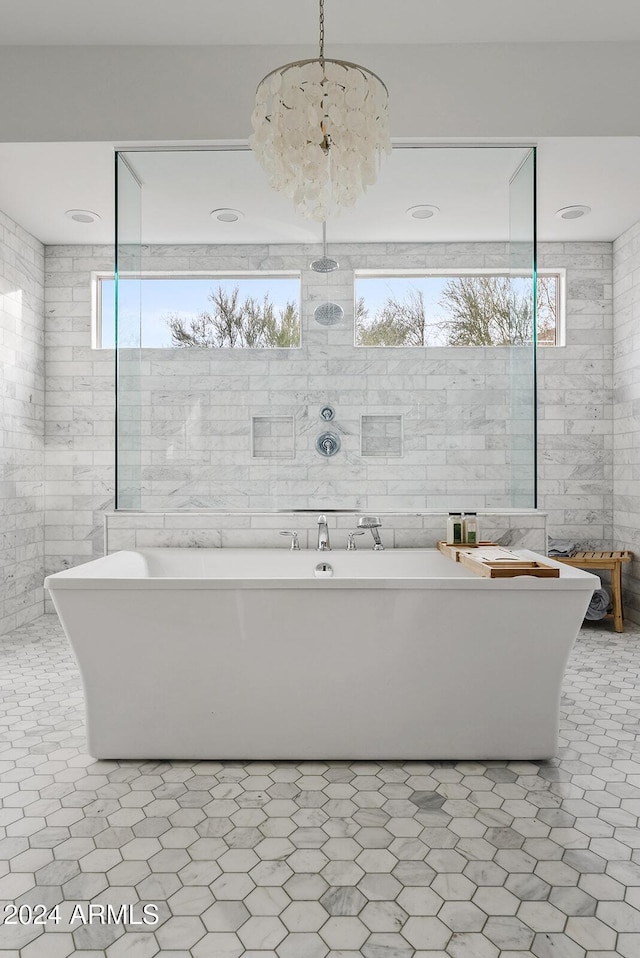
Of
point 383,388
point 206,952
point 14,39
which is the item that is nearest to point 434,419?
point 383,388

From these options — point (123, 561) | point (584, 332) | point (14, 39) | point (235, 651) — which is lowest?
point (235, 651)

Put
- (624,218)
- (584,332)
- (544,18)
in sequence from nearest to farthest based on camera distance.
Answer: (544,18) → (624,218) → (584,332)

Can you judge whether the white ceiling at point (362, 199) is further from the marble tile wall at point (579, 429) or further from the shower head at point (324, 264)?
the marble tile wall at point (579, 429)

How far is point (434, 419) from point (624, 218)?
2.14 metres

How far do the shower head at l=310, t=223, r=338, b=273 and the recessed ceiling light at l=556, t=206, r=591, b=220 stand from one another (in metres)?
1.65

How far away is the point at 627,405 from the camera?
447cm

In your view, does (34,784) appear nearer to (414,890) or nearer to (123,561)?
(123,561)

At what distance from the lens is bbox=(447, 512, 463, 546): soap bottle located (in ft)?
10.6

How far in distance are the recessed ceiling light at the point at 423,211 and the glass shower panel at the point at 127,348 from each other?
148cm

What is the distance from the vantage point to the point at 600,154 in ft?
10.9

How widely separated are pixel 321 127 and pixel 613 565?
3340 mm

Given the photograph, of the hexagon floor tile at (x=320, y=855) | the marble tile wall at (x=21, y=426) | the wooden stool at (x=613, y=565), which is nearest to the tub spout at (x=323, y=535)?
the hexagon floor tile at (x=320, y=855)

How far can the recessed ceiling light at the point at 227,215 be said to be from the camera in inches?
133

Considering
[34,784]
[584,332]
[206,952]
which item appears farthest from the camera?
[584,332]
